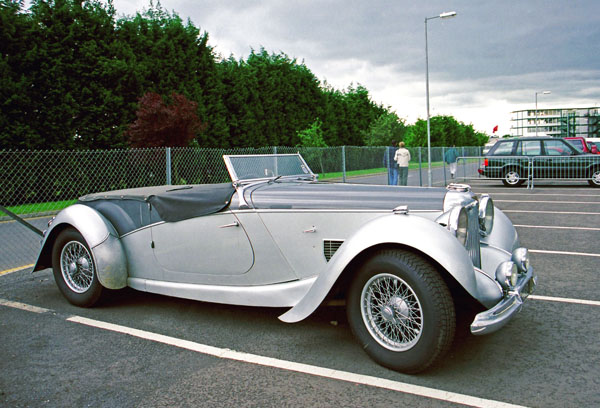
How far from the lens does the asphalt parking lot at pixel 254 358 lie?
2.72 m

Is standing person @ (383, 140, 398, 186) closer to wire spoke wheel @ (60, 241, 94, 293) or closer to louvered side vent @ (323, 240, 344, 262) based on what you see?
wire spoke wheel @ (60, 241, 94, 293)

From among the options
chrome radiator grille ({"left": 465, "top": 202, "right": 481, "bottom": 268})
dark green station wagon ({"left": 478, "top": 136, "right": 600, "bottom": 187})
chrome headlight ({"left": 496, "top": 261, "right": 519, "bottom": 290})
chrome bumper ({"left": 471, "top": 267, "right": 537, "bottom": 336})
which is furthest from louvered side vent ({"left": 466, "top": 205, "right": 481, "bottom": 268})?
dark green station wagon ({"left": 478, "top": 136, "right": 600, "bottom": 187})

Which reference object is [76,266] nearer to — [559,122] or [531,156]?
[531,156]

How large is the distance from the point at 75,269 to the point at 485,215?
372 centimetres

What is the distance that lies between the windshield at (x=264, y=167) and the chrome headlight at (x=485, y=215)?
1645 millimetres

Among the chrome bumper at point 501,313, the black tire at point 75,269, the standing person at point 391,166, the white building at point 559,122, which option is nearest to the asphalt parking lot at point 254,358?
the black tire at point 75,269

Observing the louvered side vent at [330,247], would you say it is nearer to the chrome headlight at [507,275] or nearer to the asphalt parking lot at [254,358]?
the asphalt parking lot at [254,358]

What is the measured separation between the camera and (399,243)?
2.97 metres

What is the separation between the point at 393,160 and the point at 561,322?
516 inches

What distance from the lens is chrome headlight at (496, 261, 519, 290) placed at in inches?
121

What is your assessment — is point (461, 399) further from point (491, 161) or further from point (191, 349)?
point (491, 161)

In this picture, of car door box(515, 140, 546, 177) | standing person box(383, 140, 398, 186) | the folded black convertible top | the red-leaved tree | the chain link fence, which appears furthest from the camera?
car door box(515, 140, 546, 177)

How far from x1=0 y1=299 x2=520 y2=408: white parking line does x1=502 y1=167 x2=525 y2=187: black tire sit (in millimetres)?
17090

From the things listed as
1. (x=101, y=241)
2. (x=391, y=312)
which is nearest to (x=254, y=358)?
(x=391, y=312)
